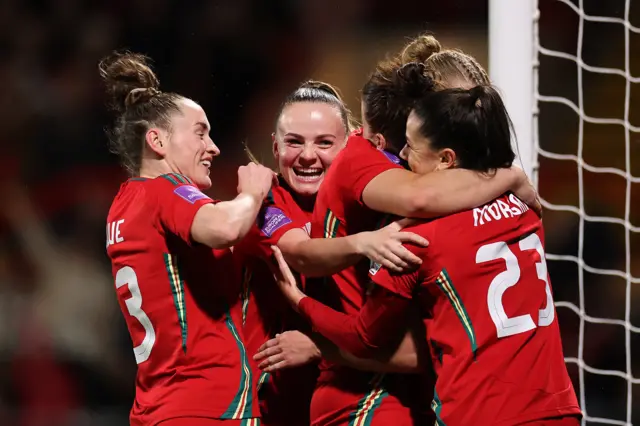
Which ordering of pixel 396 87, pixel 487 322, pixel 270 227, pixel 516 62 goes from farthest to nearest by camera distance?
pixel 516 62, pixel 270 227, pixel 396 87, pixel 487 322

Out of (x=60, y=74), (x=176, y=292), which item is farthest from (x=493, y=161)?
(x=60, y=74)

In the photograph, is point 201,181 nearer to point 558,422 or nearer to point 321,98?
point 321,98

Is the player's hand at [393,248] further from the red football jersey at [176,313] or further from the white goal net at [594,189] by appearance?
the white goal net at [594,189]

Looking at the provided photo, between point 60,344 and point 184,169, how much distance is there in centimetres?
202

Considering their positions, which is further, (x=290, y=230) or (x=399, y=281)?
(x=290, y=230)

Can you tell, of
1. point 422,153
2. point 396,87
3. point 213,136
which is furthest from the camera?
point 213,136

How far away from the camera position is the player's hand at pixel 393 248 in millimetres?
1752

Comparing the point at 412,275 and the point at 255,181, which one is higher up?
the point at 255,181

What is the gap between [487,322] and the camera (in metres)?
1.74

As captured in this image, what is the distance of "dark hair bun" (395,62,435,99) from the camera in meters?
1.91

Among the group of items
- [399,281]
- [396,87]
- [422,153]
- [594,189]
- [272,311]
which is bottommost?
[594,189]

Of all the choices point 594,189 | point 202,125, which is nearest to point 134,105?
point 202,125

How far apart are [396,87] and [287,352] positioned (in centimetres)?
64

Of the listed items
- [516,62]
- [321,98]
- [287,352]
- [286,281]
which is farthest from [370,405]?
[516,62]
